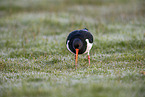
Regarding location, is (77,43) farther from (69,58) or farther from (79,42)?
(69,58)

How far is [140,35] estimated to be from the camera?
38.4ft

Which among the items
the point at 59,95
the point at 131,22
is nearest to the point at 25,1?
the point at 131,22

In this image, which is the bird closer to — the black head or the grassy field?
the black head

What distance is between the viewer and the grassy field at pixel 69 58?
210 inches

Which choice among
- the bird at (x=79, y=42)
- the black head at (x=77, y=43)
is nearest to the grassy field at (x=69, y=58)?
the bird at (x=79, y=42)

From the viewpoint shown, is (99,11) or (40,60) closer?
(40,60)

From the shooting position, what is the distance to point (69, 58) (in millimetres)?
9156

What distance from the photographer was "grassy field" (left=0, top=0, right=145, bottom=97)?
17.5 ft

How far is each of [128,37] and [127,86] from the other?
6.65m

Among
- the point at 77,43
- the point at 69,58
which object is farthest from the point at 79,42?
the point at 69,58

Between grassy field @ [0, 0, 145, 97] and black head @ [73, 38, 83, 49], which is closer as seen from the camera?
grassy field @ [0, 0, 145, 97]

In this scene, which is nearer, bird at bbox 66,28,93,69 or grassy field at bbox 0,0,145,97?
grassy field at bbox 0,0,145,97

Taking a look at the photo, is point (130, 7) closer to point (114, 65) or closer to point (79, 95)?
point (114, 65)

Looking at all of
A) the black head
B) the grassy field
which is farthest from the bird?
the grassy field
